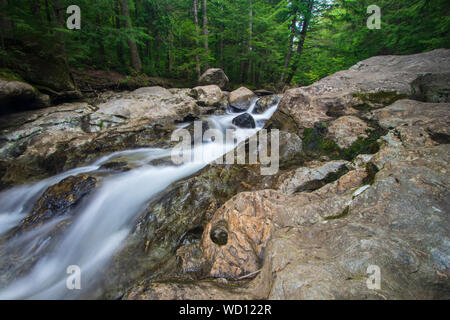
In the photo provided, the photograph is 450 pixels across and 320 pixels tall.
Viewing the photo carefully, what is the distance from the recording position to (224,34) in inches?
548

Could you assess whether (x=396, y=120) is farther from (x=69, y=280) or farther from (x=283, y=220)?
(x=69, y=280)

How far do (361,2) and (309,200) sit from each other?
9.29 m

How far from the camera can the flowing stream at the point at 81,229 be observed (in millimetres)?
2376

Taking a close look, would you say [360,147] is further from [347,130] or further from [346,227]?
[346,227]

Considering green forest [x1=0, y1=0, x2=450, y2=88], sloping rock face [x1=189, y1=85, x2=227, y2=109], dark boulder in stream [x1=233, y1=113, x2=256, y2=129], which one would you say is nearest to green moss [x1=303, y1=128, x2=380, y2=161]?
dark boulder in stream [x1=233, y1=113, x2=256, y2=129]

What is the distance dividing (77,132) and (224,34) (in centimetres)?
1291

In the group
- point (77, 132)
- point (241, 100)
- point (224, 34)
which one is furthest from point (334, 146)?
point (224, 34)

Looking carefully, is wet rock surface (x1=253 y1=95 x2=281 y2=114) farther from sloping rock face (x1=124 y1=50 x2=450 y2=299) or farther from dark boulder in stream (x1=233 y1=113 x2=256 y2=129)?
sloping rock face (x1=124 y1=50 x2=450 y2=299)

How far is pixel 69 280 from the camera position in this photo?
243 centimetres

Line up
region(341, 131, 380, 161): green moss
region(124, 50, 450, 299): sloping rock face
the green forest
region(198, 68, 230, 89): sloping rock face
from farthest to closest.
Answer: region(198, 68, 230, 89): sloping rock face → the green forest → region(341, 131, 380, 161): green moss → region(124, 50, 450, 299): sloping rock face

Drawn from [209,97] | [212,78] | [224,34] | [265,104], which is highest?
[224,34]

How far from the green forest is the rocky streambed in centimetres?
189

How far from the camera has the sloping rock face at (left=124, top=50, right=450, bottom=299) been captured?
1271mm

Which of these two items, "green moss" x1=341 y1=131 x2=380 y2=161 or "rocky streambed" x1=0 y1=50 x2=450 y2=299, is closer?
"rocky streambed" x1=0 y1=50 x2=450 y2=299
